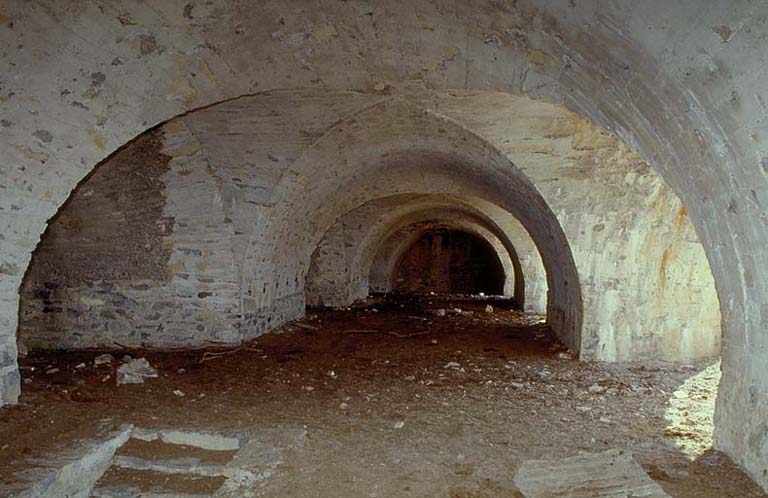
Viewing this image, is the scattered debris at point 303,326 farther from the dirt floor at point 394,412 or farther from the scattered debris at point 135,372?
the scattered debris at point 135,372

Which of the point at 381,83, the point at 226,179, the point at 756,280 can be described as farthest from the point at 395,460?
the point at 226,179

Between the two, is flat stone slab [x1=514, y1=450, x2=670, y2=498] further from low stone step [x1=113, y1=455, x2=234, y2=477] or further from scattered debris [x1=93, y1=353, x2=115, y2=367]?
scattered debris [x1=93, y1=353, x2=115, y2=367]

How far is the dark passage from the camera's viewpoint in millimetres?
22062

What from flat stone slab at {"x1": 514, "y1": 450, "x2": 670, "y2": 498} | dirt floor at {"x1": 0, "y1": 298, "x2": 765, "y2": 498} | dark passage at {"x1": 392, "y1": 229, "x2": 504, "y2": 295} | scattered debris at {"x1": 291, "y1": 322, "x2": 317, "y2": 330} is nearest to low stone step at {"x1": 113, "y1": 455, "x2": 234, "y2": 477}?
dirt floor at {"x1": 0, "y1": 298, "x2": 765, "y2": 498}

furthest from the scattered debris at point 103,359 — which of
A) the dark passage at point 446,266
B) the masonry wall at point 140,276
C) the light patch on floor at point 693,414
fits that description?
the dark passage at point 446,266

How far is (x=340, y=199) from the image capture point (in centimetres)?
935

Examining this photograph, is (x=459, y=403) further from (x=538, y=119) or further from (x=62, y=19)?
(x=62, y=19)

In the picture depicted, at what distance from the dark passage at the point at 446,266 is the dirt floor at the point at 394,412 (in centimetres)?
1453

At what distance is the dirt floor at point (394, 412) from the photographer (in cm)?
327

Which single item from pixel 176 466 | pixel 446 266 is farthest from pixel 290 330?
pixel 446 266

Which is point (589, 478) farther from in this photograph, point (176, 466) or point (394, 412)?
point (176, 466)

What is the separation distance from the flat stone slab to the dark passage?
18335mm

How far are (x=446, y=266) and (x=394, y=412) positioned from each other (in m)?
18.1

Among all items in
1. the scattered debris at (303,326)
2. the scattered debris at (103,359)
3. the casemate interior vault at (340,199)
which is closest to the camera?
the casemate interior vault at (340,199)
